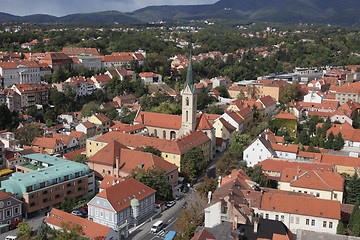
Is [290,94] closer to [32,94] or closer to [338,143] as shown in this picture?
[338,143]

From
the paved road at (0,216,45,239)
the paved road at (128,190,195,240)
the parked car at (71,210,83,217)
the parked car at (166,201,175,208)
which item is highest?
the parked car at (71,210,83,217)

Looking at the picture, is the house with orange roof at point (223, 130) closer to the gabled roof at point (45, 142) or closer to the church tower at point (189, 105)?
the church tower at point (189, 105)

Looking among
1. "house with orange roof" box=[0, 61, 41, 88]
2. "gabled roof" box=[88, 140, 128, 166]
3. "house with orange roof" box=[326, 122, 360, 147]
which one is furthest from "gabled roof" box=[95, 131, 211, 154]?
"house with orange roof" box=[0, 61, 41, 88]

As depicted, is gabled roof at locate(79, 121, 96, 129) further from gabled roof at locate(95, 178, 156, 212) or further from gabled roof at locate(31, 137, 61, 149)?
gabled roof at locate(95, 178, 156, 212)

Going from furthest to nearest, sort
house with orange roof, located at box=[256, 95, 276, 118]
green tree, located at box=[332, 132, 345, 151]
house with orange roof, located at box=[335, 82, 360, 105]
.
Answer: house with orange roof, located at box=[335, 82, 360, 105], house with orange roof, located at box=[256, 95, 276, 118], green tree, located at box=[332, 132, 345, 151]

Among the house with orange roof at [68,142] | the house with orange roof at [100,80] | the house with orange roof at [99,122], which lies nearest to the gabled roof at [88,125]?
the house with orange roof at [99,122]

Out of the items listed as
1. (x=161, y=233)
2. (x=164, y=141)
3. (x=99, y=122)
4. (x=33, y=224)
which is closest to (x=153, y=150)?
(x=164, y=141)

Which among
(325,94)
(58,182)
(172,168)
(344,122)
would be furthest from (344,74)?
(58,182)
